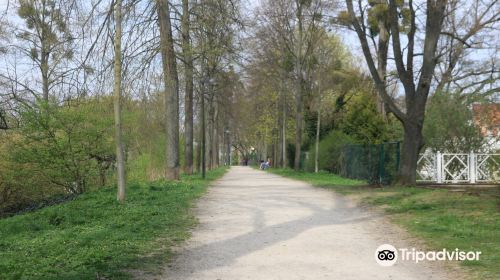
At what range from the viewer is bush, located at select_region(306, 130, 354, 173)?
35.6m

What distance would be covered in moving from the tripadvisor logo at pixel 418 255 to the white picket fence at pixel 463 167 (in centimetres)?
1739

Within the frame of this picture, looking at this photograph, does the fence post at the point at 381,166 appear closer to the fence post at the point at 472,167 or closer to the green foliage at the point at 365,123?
the fence post at the point at 472,167

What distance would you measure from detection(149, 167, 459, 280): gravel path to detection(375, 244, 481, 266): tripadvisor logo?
153mm

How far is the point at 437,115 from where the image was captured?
25406 mm

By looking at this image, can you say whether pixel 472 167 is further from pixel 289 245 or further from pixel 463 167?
pixel 289 245

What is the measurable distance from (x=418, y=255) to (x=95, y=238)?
4974 millimetres

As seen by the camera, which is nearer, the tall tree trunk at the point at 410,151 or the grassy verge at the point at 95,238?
the grassy verge at the point at 95,238

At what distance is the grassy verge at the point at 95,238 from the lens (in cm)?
641

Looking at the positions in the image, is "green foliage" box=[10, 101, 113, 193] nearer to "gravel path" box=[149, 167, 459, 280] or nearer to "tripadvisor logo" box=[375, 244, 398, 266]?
"gravel path" box=[149, 167, 459, 280]

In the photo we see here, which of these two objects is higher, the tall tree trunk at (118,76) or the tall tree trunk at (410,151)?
the tall tree trunk at (118,76)

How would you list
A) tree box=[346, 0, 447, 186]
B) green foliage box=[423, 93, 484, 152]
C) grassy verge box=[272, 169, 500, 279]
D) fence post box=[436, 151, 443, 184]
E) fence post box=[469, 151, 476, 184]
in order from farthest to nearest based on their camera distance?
green foliage box=[423, 93, 484, 152]
fence post box=[436, 151, 443, 184]
fence post box=[469, 151, 476, 184]
tree box=[346, 0, 447, 186]
grassy verge box=[272, 169, 500, 279]

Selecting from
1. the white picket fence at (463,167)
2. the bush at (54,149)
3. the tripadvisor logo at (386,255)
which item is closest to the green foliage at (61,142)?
the bush at (54,149)

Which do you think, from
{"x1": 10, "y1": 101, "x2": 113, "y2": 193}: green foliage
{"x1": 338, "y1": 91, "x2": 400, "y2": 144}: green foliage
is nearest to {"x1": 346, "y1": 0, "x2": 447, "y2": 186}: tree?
{"x1": 10, "y1": 101, "x2": 113, "y2": 193}: green foliage

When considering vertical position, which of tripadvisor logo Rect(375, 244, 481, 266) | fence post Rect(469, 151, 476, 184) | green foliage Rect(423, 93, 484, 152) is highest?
green foliage Rect(423, 93, 484, 152)
